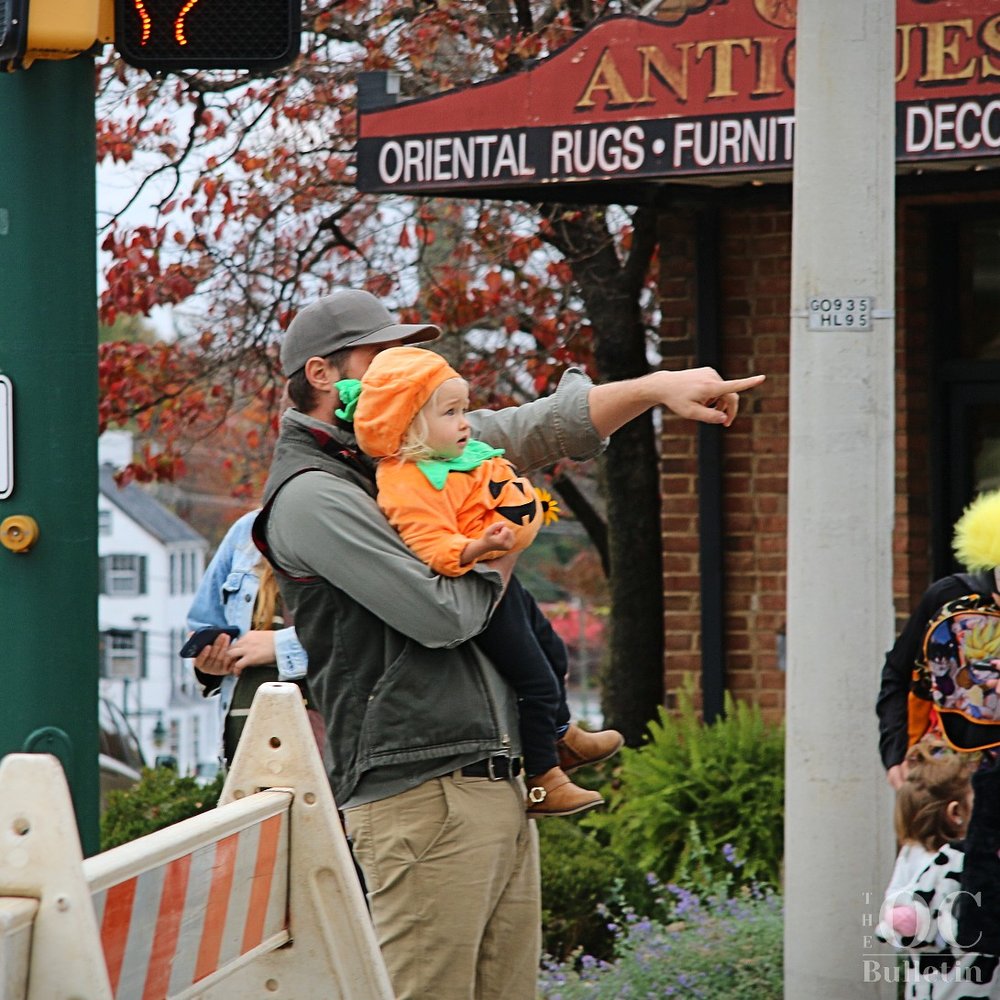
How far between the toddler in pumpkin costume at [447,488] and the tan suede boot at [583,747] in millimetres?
362

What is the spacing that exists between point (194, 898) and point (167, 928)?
0.10m

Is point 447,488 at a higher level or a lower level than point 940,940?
higher

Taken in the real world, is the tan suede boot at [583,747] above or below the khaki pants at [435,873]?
above

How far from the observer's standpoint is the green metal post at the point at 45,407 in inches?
144

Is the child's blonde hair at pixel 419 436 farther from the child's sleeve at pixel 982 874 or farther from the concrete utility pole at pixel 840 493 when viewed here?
the child's sleeve at pixel 982 874

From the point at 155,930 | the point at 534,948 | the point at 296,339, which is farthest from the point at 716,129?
the point at 155,930

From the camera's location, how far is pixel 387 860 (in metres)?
3.37

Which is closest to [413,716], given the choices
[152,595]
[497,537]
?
[497,537]

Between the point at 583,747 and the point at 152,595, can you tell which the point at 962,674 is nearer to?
the point at 583,747

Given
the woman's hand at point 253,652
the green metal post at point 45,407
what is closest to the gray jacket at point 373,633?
the green metal post at point 45,407

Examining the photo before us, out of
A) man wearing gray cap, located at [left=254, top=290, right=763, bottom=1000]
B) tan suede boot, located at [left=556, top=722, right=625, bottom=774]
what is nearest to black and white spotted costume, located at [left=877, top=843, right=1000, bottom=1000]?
tan suede boot, located at [left=556, top=722, right=625, bottom=774]

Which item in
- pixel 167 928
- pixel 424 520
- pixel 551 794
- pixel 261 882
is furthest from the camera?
pixel 551 794

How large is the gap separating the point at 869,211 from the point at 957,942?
1835mm

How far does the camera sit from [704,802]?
672 cm
